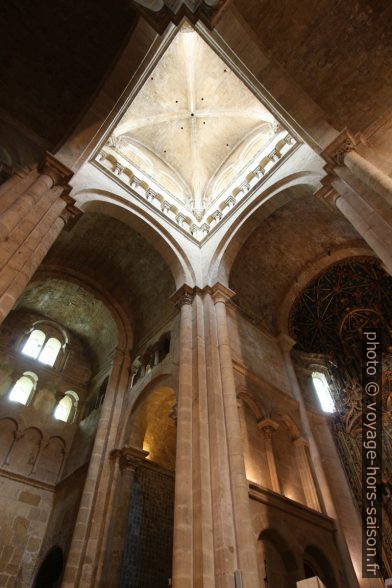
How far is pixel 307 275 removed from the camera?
42.3 ft

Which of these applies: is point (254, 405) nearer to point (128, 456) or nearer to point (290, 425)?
point (290, 425)

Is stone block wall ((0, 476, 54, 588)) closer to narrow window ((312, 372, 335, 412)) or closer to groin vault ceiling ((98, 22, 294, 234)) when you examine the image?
narrow window ((312, 372, 335, 412))

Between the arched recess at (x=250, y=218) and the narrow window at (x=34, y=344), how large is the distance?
7.60m

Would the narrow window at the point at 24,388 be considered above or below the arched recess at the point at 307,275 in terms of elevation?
below

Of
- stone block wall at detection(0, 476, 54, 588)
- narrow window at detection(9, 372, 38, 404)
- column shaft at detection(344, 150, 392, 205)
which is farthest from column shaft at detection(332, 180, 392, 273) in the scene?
narrow window at detection(9, 372, 38, 404)

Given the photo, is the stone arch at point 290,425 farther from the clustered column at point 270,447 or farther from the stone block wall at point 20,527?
the stone block wall at point 20,527

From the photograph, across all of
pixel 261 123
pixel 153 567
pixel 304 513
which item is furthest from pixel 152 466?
pixel 261 123

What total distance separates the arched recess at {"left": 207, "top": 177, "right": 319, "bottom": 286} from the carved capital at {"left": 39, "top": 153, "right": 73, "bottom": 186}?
5167 millimetres

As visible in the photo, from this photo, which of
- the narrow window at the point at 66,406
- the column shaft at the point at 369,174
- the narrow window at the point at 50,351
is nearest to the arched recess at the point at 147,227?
the column shaft at the point at 369,174

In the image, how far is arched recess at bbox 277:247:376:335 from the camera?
12.2 meters

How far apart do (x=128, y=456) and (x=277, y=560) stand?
14.2ft

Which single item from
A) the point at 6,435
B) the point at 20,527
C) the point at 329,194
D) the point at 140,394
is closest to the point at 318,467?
the point at 140,394

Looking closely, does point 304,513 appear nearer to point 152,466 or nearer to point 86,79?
point 152,466

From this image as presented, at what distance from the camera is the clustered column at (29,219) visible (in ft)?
18.3
